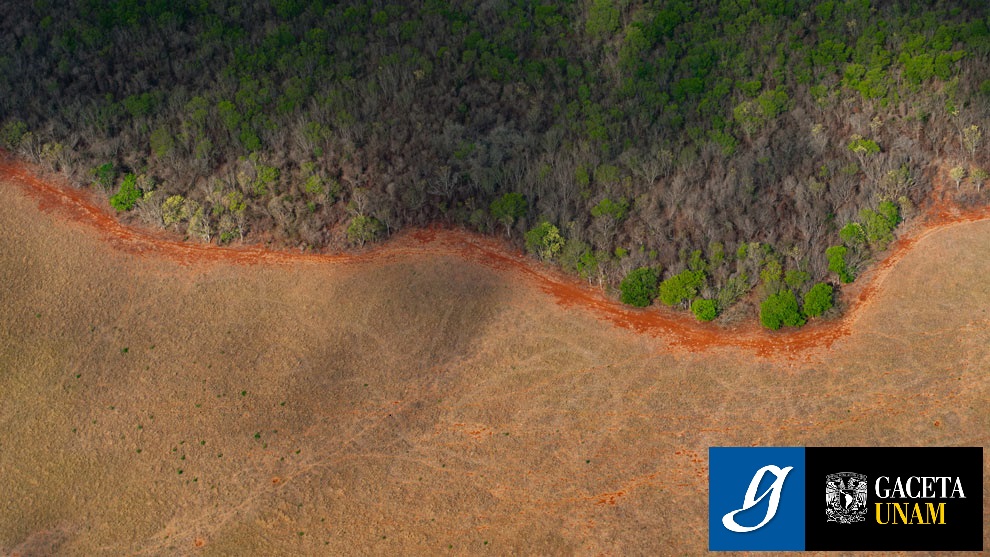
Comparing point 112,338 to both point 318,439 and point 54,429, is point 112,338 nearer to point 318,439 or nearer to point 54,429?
point 54,429

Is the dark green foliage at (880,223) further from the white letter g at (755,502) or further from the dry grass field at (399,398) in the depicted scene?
the white letter g at (755,502)

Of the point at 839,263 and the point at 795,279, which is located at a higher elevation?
the point at 839,263

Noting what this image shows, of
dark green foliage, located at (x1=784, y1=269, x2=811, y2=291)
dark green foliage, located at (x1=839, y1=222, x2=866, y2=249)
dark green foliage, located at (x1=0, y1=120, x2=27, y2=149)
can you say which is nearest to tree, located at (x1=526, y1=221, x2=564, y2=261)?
dark green foliage, located at (x1=784, y1=269, x2=811, y2=291)

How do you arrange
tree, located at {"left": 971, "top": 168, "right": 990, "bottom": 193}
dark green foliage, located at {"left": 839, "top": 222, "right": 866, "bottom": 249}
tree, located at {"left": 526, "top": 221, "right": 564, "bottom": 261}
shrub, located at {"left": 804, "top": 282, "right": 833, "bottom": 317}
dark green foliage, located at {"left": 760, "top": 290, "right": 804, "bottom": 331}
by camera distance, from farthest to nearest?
tree, located at {"left": 971, "top": 168, "right": 990, "bottom": 193}, tree, located at {"left": 526, "top": 221, "right": 564, "bottom": 261}, dark green foliage, located at {"left": 839, "top": 222, "right": 866, "bottom": 249}, shrub, located at {"left": 804, "top": 282, "right": 833, "bottom": 317}, dark green foliage, located at {"left": 760, "top": 290, "right": 804, "bottom": 331}

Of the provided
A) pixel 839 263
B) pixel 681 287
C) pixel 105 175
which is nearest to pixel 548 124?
pixel 681 287

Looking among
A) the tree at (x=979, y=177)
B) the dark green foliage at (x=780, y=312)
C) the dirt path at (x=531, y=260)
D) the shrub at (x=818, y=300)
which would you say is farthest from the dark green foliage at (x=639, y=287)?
the tree at (x=979, y=177)

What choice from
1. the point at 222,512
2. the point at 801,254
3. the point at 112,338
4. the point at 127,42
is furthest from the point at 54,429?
the point at 801,254

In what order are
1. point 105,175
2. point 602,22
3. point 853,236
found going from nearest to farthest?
1. point 853,236
2. point 105,175
3. point 602,22

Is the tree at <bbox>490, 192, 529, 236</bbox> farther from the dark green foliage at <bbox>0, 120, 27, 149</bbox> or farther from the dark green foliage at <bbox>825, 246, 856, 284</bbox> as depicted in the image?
the dark green foliage at <bbox>0, 120, 27, 149</bbox>

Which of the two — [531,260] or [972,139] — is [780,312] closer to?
[531,260]
